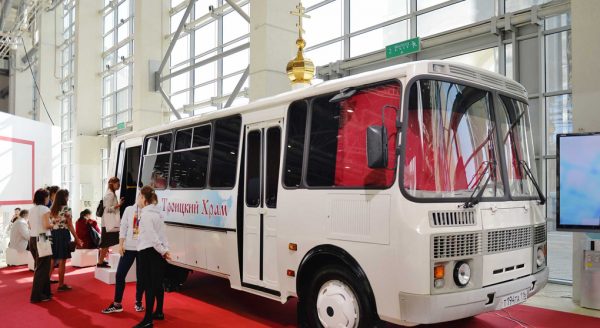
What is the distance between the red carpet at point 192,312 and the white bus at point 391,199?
0.56m

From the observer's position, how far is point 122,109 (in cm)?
2217

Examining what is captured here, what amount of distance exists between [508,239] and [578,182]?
2.34 meters

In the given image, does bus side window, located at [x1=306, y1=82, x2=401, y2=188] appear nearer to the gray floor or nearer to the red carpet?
the red carpet

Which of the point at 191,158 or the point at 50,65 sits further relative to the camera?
the point at 50,65

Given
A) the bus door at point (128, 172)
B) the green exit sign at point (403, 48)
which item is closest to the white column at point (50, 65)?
the bus door at point (128, 172)

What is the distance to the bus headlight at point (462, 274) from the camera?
4.36 metres

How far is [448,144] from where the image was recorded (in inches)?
177

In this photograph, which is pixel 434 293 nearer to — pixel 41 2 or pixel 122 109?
pixel 122 109

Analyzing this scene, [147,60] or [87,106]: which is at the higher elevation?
[147,60]

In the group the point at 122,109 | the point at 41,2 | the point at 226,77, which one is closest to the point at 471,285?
the point at 226,77

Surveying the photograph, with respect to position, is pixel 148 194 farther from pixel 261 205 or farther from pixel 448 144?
pixel 448 144

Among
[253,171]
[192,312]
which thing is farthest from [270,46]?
[192,312]

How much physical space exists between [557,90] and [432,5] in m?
3.17

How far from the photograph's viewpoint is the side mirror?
4.23 m
